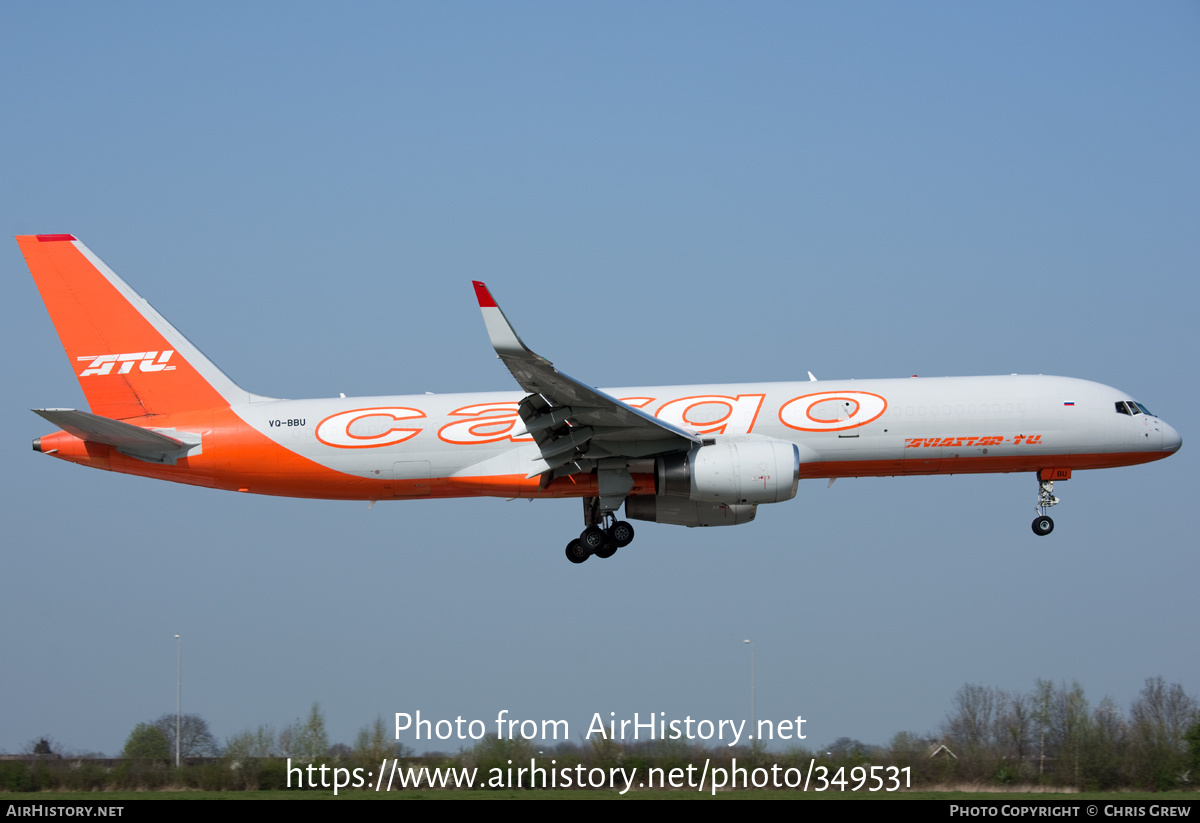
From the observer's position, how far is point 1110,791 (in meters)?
32.8

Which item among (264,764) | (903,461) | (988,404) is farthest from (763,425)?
(264,764)

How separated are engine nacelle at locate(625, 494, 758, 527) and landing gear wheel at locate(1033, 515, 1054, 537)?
8655 millimetres

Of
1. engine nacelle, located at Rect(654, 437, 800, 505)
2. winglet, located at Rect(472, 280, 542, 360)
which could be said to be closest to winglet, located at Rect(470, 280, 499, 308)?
winglet, located at Rect(472, 280, 542, 360)

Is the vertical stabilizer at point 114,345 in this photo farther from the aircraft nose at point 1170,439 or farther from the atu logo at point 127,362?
the aircraft nose at point 1170,439

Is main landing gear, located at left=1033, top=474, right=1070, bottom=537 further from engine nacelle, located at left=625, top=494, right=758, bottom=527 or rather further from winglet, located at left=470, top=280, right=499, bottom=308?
winglet, located at left=470, top=280, right=499, bottom=308

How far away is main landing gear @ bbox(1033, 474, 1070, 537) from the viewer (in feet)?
132

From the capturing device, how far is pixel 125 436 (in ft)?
121

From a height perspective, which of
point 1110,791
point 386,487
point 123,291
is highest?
point 123,291

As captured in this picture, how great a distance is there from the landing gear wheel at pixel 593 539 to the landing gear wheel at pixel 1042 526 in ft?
44.0

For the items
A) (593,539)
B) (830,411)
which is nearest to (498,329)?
(593,539)

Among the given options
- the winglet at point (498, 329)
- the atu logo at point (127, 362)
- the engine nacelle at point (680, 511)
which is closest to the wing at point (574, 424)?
the winglet at point (498, 329)

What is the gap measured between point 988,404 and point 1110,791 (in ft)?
37.3

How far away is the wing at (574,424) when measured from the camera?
1337 inches
